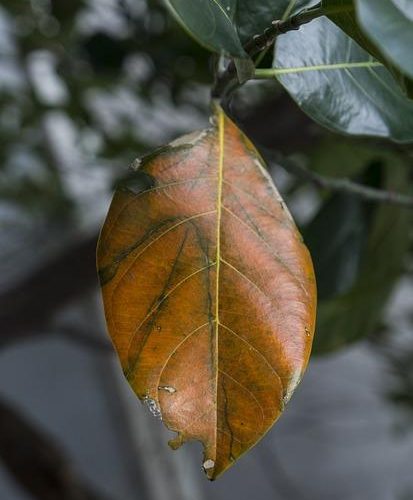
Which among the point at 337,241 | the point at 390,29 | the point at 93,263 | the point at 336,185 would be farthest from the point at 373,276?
the point at 390,29

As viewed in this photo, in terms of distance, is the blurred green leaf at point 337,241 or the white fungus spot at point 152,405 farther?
the blurred green leaf at point 337,241

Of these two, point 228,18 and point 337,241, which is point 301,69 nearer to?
point 228,18

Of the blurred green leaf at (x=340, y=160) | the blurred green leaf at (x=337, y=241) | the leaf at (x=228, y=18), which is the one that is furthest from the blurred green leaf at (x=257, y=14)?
the blurred green leaf at (x=340, y=160)

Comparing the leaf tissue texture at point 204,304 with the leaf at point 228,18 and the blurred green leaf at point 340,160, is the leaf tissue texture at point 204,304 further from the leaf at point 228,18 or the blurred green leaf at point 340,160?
the blurred green leaf at point 340,160

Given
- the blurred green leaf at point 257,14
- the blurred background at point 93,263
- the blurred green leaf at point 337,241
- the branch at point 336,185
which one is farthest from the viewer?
the blurred background at point 93,263

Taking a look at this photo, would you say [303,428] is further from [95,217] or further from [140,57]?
[140,57]

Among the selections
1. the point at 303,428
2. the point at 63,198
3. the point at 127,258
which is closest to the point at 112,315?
the point at 127,258
